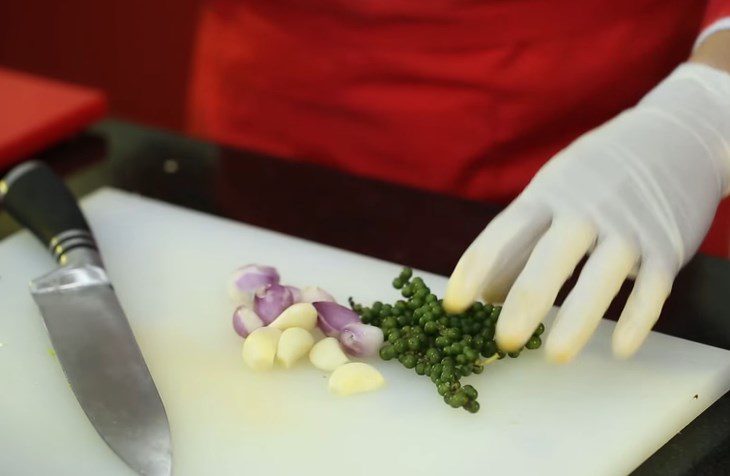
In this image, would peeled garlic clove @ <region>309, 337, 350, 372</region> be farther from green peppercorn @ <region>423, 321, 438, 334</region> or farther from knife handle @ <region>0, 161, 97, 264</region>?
knife handle @ <region>0, 161, 97, 264</region>

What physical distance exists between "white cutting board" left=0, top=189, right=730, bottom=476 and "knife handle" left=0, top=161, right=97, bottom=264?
72mm

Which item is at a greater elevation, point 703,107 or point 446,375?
point 703,107

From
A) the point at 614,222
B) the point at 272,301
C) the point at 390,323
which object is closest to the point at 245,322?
the point at 272,301

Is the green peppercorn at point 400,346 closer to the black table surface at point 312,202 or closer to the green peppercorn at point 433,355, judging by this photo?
the green peppercorn at point 433,355

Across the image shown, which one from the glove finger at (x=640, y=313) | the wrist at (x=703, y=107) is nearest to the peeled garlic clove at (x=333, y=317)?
the glove finger at (x=640, y=313)

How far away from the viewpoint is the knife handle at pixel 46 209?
1.05m

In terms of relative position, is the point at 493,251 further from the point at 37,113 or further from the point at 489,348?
the point at 37,113

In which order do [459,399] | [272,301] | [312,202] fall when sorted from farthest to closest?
[312,202] < [272,301] < [459,399]

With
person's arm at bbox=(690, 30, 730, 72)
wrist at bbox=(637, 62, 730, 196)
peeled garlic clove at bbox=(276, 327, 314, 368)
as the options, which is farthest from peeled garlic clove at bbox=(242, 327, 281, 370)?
person's arm at bbox=(690, 30, 730, 72)

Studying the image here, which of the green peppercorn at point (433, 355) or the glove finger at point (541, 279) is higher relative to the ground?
the glove finger at point (541, 279)

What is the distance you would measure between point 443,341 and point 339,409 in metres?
0.11

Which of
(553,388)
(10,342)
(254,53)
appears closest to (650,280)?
(553,388)

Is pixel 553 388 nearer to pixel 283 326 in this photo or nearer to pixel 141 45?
pixel 283 326

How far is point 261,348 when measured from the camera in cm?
88
